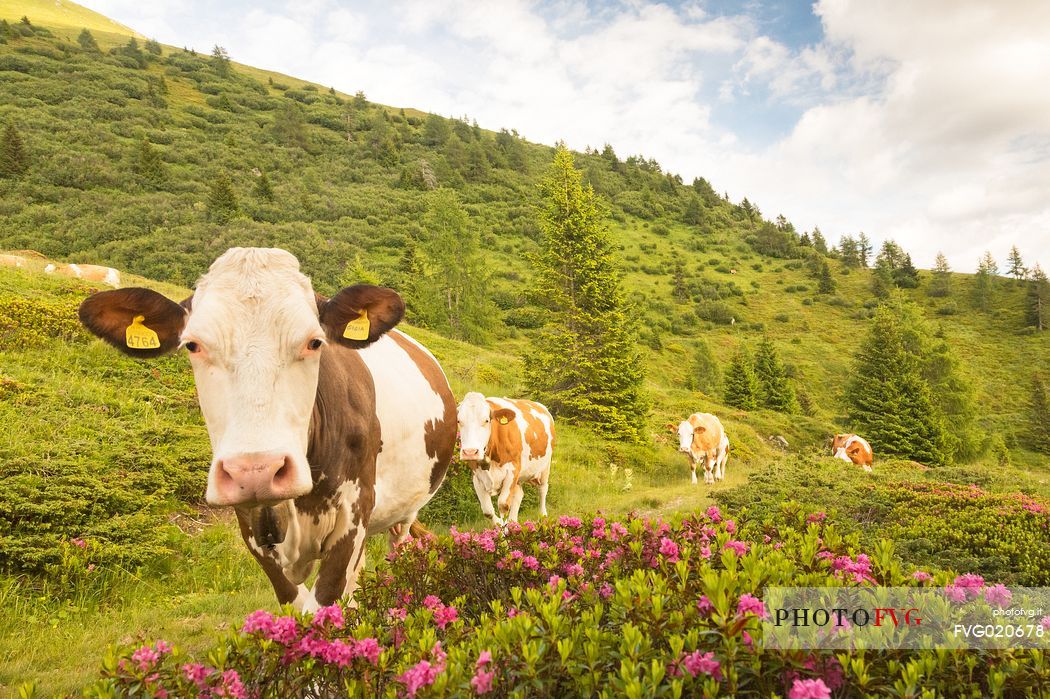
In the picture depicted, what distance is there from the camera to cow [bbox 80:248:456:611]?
7.21ft

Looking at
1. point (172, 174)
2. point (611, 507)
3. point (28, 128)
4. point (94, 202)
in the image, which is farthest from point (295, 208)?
point (611, 507)

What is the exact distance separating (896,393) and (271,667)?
30.6 meters

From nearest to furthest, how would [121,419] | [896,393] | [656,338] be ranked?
[121,419] < [896,393] < [656,338]

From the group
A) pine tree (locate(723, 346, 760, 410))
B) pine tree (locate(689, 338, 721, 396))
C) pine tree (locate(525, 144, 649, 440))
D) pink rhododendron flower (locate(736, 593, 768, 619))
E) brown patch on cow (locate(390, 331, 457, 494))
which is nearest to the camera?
pink rhododendron flower (locate(736, 593, 768, 619))

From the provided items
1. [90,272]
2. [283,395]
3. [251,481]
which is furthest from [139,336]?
[90,272]

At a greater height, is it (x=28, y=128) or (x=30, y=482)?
(x=28, y=128)

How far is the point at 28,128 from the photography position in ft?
159

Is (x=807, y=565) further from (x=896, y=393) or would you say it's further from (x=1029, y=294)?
(x=1029, y=294)

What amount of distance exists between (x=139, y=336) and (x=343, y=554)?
180 cm

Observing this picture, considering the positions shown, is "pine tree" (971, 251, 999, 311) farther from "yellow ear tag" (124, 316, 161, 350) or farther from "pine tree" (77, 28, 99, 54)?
"pine tree" (77, 28, 99, 54)

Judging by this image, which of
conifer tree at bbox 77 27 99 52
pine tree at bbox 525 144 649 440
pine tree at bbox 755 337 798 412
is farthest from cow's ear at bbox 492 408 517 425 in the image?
conifer tree at bbox 77 27 99 52

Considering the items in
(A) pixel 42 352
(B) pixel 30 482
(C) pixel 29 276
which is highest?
(C) pixel 29 276

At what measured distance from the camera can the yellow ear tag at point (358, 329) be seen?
119 inches

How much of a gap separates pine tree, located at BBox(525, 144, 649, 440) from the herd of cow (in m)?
11.7
